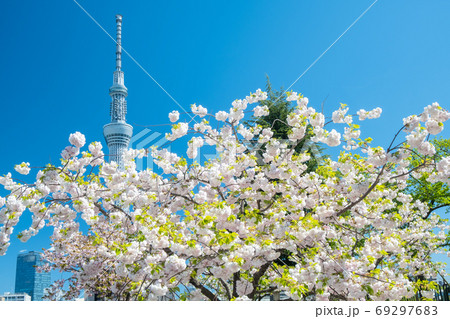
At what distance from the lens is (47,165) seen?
17.3ft

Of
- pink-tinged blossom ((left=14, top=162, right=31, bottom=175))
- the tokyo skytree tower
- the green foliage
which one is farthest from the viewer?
the tokyo skytree tower

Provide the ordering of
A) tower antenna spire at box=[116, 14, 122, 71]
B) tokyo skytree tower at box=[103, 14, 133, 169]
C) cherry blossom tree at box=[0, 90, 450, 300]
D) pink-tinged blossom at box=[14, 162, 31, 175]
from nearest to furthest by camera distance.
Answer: cherry blossom tree at box=[0, 90, 450, 300] < pink-tinged blossom at box=[14, 162, 31, 175] < tokyo skytree tower at box=[103, 14, 133, 169] < tower antenna spire at box=[116, 14, 122, 71]

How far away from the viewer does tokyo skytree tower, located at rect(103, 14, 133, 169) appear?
2479 inches

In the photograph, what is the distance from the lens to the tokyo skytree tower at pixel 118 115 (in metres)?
63.0

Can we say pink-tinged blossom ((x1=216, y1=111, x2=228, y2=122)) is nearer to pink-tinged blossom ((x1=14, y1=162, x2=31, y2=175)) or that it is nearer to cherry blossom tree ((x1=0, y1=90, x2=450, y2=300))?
→ cherry blossom tree ((x1=0, y1=90, x2=450, y2=300))

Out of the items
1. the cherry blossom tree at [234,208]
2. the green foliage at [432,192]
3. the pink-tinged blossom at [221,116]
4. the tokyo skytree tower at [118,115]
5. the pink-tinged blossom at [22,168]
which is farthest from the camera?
the tokyo skytree tower at [118,115]

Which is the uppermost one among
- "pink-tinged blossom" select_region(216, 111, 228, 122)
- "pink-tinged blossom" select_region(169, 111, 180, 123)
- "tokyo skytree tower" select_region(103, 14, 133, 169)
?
"tokyo skytree tower" select_region(103, 14, 133, 169)

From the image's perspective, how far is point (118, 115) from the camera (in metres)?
63.7

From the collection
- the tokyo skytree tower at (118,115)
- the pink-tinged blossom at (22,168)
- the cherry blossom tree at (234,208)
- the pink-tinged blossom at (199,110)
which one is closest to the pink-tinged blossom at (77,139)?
the cherry blossom tree at (234,208)

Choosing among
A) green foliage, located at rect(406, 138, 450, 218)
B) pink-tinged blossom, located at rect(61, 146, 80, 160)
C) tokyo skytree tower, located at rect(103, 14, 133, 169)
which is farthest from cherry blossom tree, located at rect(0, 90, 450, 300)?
tokyo skytree tower, located at rect(103, 14, 133, 169)

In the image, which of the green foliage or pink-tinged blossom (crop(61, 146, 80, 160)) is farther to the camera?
the green foliage

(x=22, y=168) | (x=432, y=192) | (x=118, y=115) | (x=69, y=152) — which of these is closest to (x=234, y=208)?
(x=69, y=152)

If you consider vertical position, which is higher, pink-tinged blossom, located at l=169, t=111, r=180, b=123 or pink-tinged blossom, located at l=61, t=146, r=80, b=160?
pink-tinged blossom, located at l=169, t=111, r=180, b=123

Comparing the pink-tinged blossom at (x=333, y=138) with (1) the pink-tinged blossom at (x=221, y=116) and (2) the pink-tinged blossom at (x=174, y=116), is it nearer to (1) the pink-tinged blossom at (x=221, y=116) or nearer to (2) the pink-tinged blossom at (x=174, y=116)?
(1) the pink-tinged blossom at (x=221, y=116)
